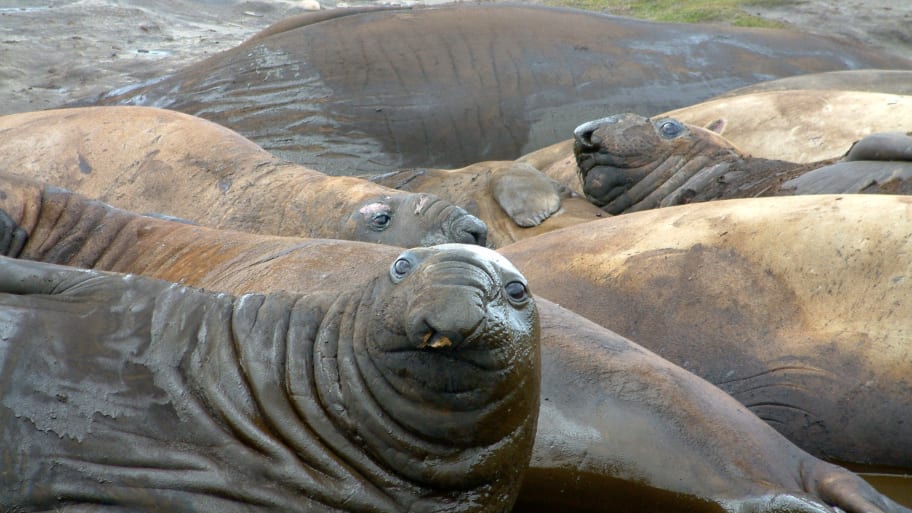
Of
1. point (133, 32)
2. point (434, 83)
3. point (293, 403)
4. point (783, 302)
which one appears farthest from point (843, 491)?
point (133, 32)

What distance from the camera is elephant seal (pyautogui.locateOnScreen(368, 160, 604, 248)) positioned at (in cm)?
626

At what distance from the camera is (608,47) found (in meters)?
8.02

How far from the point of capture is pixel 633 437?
3307 mm

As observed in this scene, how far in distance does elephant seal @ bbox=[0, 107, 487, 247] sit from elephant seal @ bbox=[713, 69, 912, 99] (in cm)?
286

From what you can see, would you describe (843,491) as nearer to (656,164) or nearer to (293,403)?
(293,403)

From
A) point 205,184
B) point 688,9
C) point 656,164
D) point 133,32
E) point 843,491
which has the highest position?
point 843,491

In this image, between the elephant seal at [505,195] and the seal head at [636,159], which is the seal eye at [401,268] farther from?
the seal head at [636,159]

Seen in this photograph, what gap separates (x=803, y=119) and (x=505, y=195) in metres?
1.69

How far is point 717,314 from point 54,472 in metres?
2.32

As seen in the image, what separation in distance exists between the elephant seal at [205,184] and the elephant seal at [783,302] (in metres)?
1.07

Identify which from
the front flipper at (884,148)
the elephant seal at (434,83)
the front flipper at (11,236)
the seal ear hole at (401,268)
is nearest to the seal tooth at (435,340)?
the seal ear hole at (401,268)

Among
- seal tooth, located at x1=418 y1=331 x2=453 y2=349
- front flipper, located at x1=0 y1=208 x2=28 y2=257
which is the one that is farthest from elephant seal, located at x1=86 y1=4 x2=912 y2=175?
seal tooth, located at x1=418 y1=331 x2=453 y2=349

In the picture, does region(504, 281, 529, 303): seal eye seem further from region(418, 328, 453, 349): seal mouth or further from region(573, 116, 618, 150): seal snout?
region(573, 116, 618, 150): seal snout

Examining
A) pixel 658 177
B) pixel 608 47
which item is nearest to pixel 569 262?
pixel 658 177
